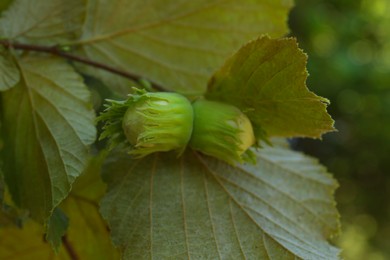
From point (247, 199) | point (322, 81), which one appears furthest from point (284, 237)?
point (322, 81)

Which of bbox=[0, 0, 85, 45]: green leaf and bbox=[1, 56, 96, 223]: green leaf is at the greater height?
bbox=[0, 0, 85, 45]: green leaf

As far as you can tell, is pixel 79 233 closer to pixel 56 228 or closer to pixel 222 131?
pixel 56 228

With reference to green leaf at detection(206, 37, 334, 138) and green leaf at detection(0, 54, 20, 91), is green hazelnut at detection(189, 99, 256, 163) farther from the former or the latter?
green leaf at detection(0, 54, 20, 91)

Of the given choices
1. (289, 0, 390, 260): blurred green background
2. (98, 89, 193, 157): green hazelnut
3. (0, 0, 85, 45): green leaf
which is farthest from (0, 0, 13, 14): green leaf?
(289, 0, 390, 260): blurred green background

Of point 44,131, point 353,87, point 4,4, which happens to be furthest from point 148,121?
point 353,87

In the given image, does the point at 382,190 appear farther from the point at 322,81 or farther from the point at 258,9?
the point at 258,9
